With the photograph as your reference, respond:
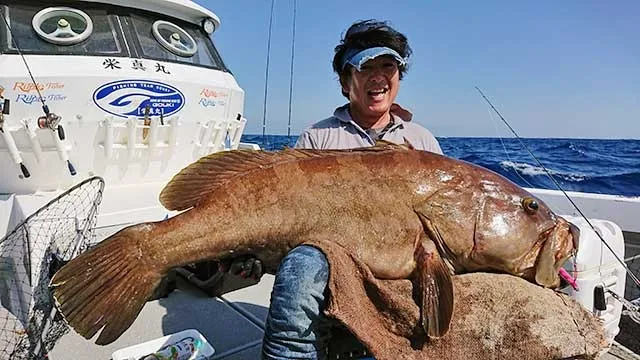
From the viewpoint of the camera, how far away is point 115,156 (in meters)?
5.32

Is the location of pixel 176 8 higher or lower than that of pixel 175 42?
higher

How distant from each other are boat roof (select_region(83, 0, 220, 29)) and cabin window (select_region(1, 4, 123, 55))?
27cm

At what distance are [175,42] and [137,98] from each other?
4.19 ft

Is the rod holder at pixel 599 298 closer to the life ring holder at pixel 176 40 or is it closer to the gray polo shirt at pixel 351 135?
the gray polo shirt at pixel 351 135

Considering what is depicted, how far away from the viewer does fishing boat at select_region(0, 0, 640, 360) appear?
3037mm

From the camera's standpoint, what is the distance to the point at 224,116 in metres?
6.45

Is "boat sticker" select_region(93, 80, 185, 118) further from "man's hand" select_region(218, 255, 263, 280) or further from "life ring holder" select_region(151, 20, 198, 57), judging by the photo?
"man's hand" select_region(218, 255, 263, 280)

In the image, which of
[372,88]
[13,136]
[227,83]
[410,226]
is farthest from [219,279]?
[227,83]

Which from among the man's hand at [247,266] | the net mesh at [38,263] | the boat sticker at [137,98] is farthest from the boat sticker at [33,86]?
the man's hand at [247,266]

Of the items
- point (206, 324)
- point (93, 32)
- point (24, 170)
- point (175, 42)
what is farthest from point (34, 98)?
point (206, 324)

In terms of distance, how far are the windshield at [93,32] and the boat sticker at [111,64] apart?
0.41ft

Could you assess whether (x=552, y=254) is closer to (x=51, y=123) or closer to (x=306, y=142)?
(x=306, y=142)

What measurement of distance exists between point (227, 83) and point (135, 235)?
5006mm

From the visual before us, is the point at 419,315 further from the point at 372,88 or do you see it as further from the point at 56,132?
the point at 56,132
